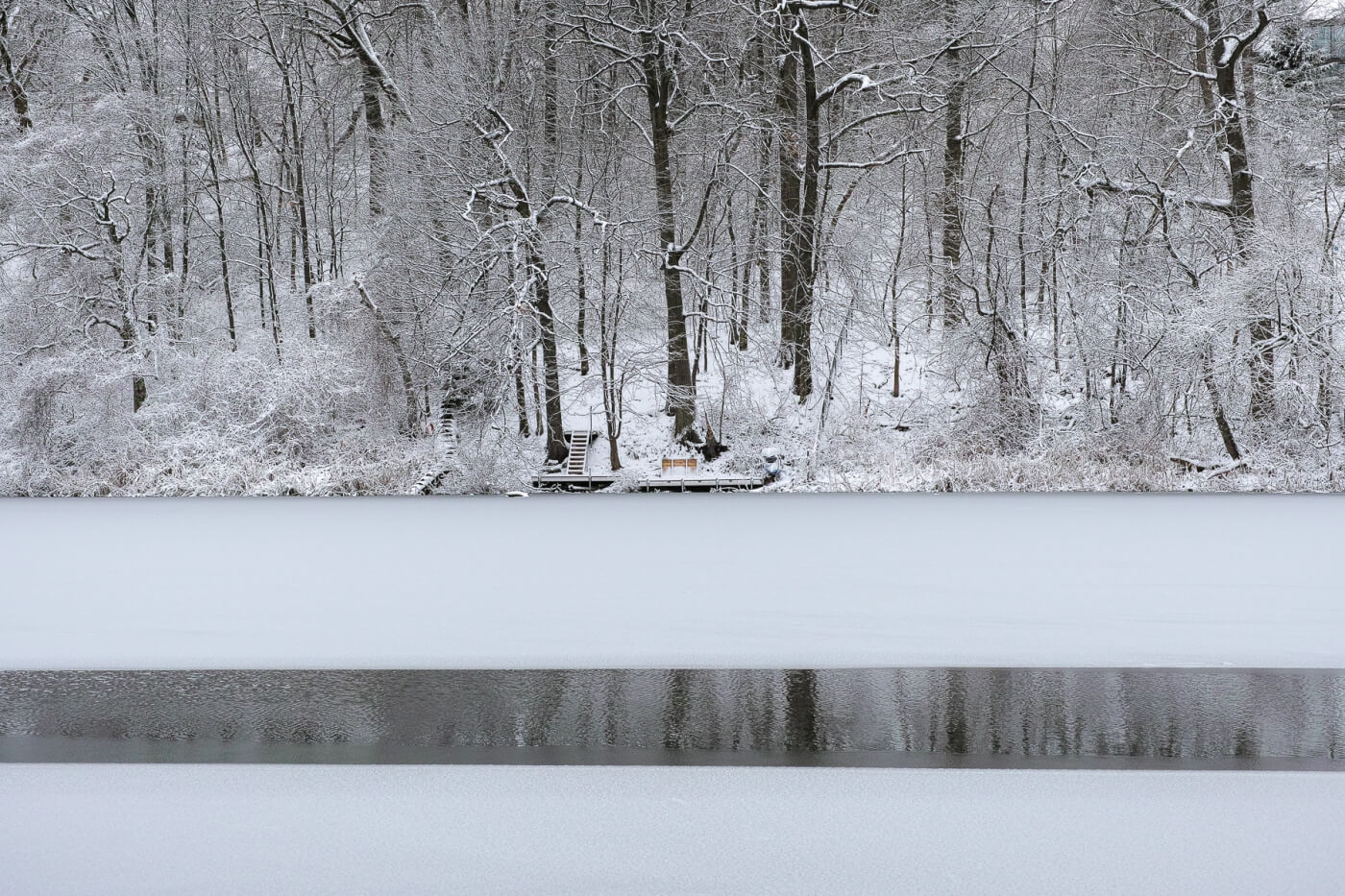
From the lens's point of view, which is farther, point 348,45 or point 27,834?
point 348,45

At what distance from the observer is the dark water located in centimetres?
477

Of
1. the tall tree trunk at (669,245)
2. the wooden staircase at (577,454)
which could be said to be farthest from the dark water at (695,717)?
the tall tree trunk at (669,245)

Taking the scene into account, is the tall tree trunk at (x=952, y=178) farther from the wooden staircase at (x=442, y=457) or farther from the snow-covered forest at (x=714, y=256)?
the wooden staircase at (x=442, y=457)

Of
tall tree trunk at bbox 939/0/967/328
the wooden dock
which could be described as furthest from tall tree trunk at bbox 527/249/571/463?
tall tree trunk at bbox 939/0/967/328

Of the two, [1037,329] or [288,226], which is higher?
[288,226]

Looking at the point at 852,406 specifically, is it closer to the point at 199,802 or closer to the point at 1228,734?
the point at 1228,734

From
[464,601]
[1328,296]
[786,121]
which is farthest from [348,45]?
[1328,296]

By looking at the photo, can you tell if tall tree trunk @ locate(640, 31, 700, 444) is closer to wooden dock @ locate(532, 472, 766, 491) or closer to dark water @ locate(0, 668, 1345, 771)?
wooden dock @ locate(532, 472, 766, 491)

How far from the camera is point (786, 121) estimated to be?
2167 cm

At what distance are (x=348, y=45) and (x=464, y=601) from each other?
18.0m

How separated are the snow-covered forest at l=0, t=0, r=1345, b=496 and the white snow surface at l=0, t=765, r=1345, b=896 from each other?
14.8 meters

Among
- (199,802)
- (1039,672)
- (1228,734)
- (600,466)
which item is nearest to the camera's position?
(199,802)

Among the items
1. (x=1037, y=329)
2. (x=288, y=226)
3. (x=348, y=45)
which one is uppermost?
(x=348, y=45)

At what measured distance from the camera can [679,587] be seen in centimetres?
952
